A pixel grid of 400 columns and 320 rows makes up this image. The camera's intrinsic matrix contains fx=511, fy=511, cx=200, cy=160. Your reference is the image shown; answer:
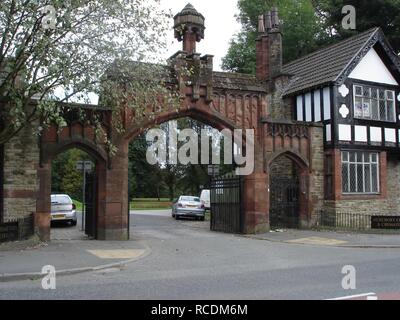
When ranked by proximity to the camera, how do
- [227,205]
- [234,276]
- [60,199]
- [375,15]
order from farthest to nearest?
[375,15] < [60,199] < [227,205] < [234,276]

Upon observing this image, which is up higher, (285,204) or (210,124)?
(210,124)

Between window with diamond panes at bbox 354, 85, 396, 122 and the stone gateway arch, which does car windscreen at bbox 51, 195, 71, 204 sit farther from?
window with diamond panes at bbox 354, 85, 396, 122

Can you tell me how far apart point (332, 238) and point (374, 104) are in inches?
361

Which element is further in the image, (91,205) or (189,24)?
(189,24)

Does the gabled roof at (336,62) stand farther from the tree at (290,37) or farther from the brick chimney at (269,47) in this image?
the tree at (290,37)

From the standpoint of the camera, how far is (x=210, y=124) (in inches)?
857

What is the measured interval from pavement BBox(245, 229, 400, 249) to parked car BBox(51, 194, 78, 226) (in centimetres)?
1011

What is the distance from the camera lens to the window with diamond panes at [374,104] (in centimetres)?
2511

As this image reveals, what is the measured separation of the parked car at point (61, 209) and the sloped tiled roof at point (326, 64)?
12811 millimetres

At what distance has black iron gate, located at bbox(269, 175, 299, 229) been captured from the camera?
2403 centimetres

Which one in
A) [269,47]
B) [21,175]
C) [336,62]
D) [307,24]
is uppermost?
[307,24]

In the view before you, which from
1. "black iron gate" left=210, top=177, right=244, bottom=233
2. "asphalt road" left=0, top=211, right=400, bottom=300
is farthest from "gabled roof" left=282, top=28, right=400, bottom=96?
"asphalt road" left=0, top=211, right=400, bottom=300

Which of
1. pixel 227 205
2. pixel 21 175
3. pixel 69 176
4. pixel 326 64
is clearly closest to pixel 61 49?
pixel 21 175

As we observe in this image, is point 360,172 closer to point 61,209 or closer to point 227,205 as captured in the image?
point 227,205
